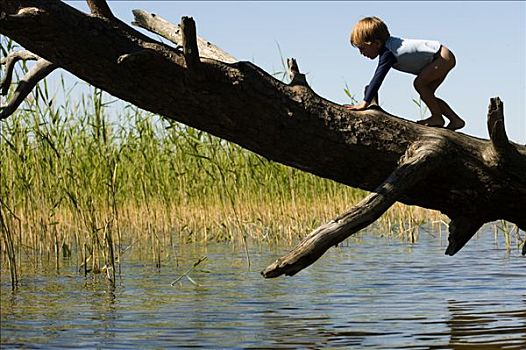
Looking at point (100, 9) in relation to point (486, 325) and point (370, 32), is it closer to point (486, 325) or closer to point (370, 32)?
point (370, 32)

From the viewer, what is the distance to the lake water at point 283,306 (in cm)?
526

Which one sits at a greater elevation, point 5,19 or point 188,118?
point 5,19

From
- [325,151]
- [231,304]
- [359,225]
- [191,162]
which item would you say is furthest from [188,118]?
[191,162]

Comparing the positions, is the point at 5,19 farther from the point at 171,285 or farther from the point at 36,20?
the point at 171,285

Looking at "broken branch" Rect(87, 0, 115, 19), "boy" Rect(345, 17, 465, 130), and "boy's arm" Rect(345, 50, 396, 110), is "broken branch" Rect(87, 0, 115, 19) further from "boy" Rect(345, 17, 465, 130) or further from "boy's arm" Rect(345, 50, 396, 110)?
"boy" Rect(345, 17, 465, 130)

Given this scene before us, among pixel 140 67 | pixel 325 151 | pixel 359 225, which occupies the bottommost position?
pixel 359 225

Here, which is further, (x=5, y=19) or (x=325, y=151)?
(x=325, y=151)

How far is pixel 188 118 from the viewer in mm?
5453

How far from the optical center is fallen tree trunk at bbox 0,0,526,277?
205 inches

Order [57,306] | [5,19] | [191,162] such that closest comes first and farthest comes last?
[5,19]
[57,306]
[191,162]

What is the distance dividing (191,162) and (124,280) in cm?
286

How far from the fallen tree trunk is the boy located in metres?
0.78

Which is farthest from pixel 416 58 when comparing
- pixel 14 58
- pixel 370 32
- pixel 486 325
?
pixel 14 58

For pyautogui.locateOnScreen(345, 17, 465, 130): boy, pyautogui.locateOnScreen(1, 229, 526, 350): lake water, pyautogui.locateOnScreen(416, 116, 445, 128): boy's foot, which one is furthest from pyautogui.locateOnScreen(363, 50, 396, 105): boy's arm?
pyautogui.locateOnScreen(1, 229, 526, 350): lake water
